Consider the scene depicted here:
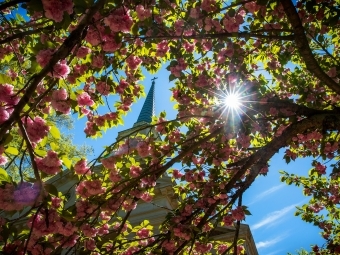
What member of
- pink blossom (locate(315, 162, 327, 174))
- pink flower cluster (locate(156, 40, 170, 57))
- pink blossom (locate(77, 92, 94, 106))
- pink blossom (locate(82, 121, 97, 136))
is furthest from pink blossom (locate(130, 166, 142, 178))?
pink blossom (locate(315, 162, 327, 174))

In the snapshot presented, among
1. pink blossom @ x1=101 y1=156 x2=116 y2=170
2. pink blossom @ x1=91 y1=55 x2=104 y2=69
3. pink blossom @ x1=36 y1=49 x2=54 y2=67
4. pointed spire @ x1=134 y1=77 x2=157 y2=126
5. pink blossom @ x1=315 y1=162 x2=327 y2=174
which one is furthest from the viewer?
pointed spire @ x1=134 y1=77 x2=157 y2=126

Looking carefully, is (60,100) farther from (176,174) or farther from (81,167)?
(176,174)

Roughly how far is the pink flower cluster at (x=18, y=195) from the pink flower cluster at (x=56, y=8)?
4.66 feet

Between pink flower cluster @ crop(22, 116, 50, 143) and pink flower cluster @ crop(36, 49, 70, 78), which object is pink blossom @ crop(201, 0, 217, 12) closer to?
pink flower cluster @ crop(36, 49, 70, 78)

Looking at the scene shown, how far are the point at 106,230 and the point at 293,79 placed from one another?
15.7 ft

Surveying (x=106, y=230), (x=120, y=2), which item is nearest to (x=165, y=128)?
(x=106, y=230)

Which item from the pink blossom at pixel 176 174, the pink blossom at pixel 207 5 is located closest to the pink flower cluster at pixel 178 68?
the pink blossom at pixel 207 5

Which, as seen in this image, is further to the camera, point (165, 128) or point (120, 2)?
point (165, 128)

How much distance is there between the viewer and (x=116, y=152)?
14.6 feet

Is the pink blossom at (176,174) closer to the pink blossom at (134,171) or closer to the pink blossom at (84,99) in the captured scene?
the pink blossom at (134,171)

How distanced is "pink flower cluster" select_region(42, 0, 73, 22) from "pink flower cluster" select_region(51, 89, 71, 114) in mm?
893

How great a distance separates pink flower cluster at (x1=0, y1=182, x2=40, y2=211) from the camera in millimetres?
2373

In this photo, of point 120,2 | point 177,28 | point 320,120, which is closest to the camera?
point 120,2

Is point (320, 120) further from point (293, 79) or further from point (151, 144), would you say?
point (151, 144)
